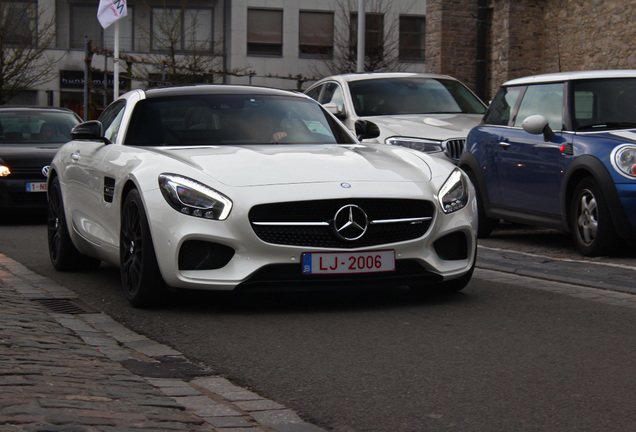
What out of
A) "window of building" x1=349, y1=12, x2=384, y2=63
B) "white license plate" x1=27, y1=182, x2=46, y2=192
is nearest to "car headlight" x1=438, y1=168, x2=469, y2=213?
"white license plate" x1=27, y1=182, x2=46, y2=192

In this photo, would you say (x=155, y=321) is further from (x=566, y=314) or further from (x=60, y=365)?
(x=566, y=314)

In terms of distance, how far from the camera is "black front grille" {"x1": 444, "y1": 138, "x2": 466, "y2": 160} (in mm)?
12688

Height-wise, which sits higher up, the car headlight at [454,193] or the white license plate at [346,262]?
the car headlight at [454,193]

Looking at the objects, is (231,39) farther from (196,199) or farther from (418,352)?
(418,352)

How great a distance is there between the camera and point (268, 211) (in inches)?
258

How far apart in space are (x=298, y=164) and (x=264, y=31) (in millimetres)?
52356

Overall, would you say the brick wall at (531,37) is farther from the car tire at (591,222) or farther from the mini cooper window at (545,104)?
the car tire at (591,222)

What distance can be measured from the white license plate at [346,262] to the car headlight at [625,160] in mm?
3594

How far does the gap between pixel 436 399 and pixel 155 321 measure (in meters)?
2.44

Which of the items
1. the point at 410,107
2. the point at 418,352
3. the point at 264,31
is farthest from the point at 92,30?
the point at 418,352

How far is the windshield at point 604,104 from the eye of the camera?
33.7 ft

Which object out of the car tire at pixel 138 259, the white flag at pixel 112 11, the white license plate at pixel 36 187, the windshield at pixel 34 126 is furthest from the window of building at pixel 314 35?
the car tire at pixel 138 259

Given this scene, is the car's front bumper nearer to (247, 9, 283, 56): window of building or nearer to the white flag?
the white flag

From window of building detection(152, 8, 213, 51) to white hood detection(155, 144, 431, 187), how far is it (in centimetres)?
4951
